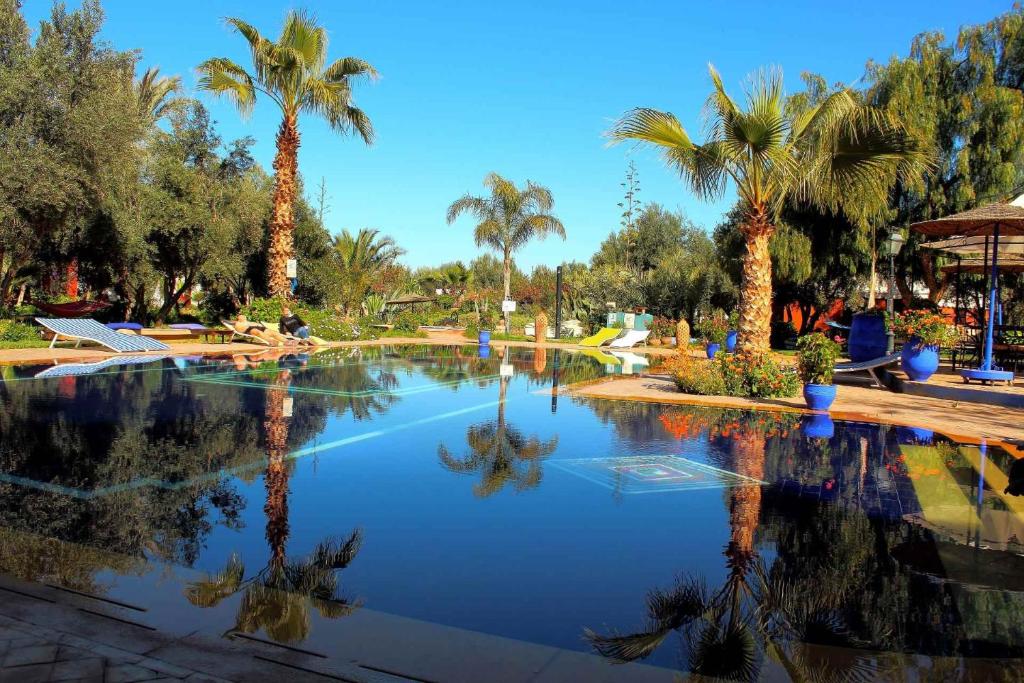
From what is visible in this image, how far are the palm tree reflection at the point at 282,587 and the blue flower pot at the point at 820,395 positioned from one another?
27.7 feet

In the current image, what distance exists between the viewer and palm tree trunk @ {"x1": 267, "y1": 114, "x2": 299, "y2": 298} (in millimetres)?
24141

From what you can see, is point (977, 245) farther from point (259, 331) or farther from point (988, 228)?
point (259, 331)

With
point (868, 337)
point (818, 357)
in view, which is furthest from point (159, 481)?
point (868, 337)

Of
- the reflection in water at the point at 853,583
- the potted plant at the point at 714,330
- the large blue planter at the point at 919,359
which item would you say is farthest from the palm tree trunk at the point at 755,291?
the potted plant at the point at 714,330

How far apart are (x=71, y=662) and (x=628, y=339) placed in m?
27.8

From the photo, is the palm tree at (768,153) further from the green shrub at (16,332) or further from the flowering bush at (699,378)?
the green shrub at (16,332)

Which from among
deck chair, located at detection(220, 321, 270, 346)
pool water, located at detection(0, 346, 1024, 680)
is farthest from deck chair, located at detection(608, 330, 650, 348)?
pool water, located at detection(0, 346, 1024, 680)

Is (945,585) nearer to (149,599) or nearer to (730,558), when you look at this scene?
(730,558)

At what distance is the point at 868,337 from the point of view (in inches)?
639

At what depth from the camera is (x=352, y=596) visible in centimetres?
388

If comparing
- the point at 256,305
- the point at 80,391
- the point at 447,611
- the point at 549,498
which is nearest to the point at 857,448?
the point at 549,498

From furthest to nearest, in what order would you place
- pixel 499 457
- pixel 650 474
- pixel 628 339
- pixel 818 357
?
pixel 628 339 → pixel 818 357 → pixel 499 457 → pixel 650 474

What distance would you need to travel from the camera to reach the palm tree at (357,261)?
32.2m

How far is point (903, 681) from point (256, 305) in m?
23.0
